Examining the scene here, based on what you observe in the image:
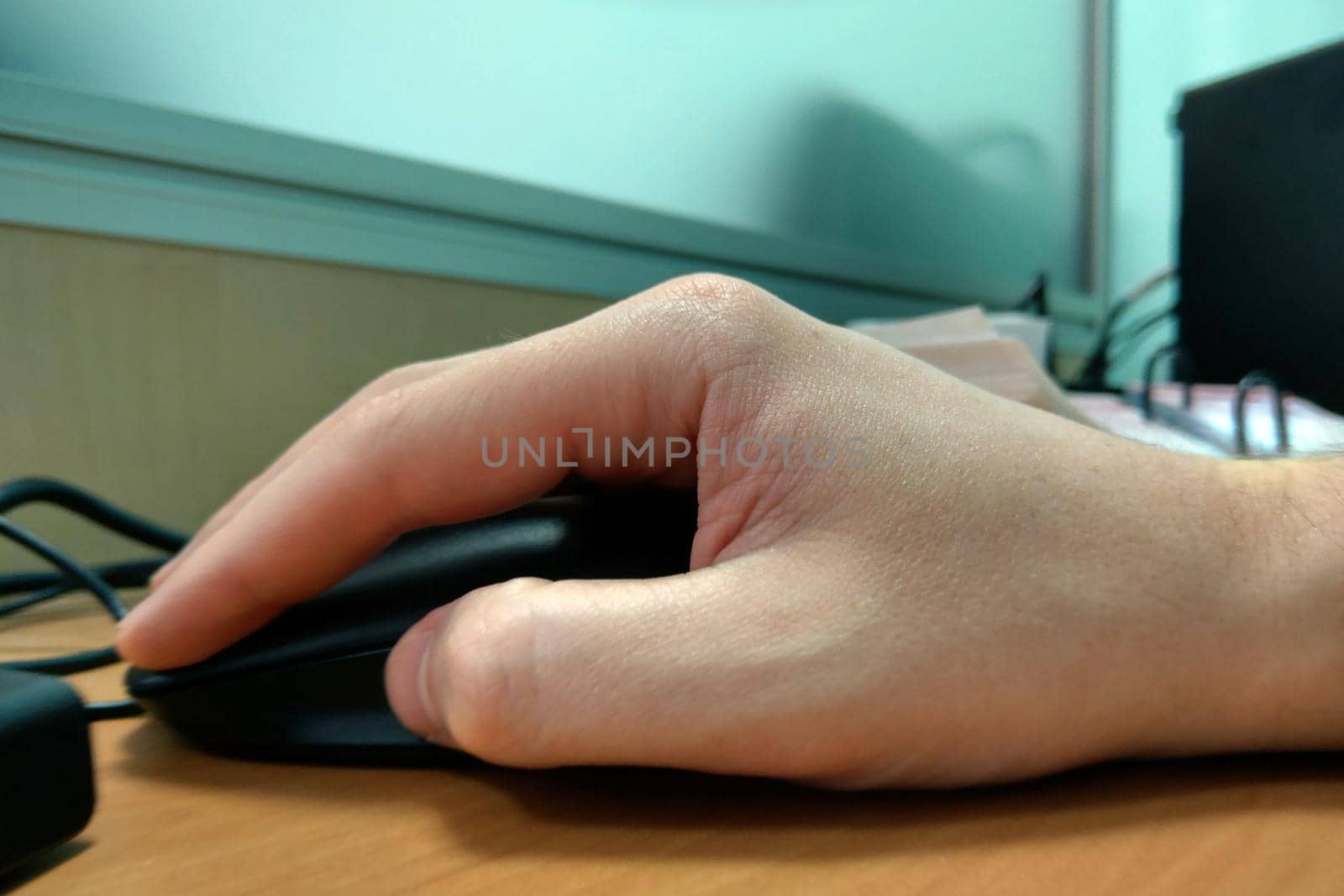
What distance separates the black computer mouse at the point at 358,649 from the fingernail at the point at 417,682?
0.01 meters

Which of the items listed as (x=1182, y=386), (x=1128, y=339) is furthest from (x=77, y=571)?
(x=1128, y=339)

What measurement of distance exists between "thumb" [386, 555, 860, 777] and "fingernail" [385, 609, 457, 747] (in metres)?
0.02

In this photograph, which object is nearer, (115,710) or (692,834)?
(692,834)

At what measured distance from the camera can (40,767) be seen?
229 millimetres

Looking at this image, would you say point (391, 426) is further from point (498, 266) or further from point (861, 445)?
point (498, 266)

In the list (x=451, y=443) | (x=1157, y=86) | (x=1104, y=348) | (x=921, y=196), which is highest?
(x=1157, y=86)

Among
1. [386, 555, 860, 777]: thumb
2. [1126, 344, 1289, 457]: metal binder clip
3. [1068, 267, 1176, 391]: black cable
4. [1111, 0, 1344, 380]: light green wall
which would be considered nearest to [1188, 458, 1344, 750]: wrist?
[386, 555, 860, 777]: thumb

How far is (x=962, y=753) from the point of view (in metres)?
0.26

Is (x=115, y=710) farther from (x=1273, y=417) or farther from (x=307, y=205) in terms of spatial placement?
(x=1273, y=417)

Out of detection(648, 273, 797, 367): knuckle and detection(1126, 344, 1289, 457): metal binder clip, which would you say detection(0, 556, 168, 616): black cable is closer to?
detection(648, 273, 797, 367): knuckle

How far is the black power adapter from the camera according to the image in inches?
8.7

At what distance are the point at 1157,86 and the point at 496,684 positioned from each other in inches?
76.2

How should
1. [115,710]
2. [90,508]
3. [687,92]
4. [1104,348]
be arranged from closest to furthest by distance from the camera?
[115,710]
[90,508]
[687,92]
[1104,348]

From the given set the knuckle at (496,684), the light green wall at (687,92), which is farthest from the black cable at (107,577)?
the knuckle at (496,684)
